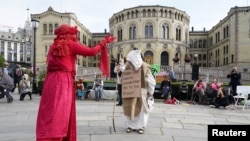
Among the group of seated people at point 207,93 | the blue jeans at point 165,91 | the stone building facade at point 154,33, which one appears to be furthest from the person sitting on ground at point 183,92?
the stone building facade at point 154,33

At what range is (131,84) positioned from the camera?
8312mm

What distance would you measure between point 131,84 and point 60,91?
2661 mm

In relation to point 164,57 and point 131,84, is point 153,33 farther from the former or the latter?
point 131,84

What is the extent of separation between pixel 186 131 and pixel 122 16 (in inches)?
2567

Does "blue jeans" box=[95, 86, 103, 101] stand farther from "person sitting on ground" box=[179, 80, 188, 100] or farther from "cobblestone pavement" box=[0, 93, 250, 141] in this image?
"cobblestone pavement" box=[0, 93, 250, 141]

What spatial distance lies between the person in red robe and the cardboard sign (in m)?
2.17

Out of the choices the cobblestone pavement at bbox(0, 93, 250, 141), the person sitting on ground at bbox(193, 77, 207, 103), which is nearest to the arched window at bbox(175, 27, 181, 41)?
the person sitting on ground at bbox(193, 77, 207, 103)

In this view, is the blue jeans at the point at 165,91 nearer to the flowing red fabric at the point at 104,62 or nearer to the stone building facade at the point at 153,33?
the flowing red fabric at the point at 104,62

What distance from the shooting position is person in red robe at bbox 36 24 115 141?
19.2 ft

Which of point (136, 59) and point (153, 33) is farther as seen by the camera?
point (153, 33)

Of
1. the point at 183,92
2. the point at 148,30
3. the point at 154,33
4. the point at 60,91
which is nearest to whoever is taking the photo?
the point at 60,91

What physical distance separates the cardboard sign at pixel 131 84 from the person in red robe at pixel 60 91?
2.17 meters

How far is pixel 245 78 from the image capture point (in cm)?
4641

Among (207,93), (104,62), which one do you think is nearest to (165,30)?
(207,93)
